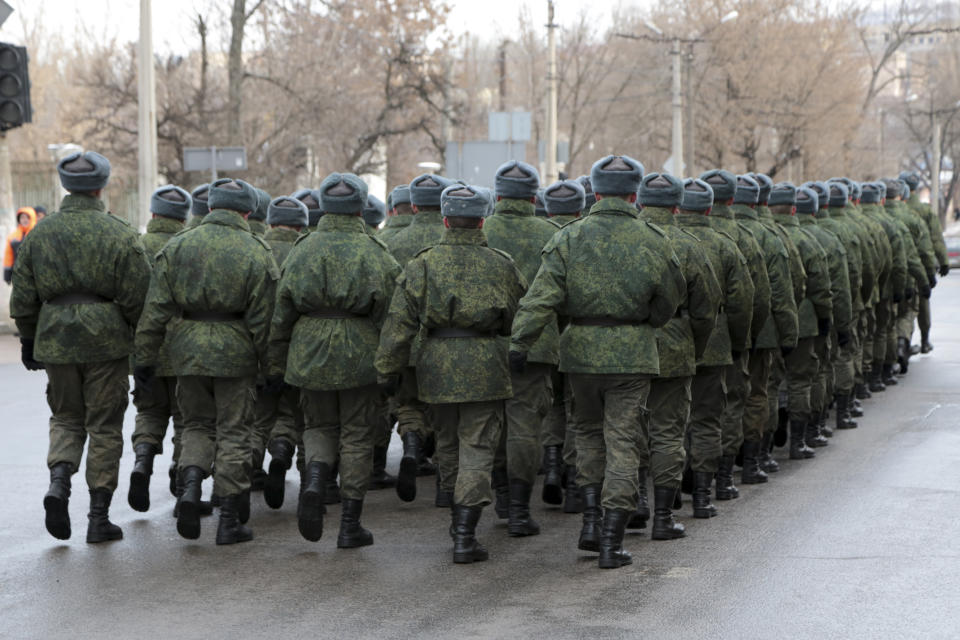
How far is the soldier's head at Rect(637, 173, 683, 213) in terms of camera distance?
8.37m

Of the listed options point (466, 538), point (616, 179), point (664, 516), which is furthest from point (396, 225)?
point (466, 538)

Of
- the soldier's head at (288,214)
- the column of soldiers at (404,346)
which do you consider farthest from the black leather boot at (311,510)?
the soldier's head at (288,214)

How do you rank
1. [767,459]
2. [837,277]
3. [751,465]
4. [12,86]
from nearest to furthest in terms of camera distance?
1. [751,465]
2. [767,459]
3. [837,277]
4. [12,86]

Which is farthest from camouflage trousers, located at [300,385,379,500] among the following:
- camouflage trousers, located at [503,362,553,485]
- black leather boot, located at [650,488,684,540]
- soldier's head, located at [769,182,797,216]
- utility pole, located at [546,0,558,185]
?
utility pole, located at [546,0,558,185]

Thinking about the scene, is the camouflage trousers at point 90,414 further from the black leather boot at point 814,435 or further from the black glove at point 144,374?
the black leather boot at point 814,435

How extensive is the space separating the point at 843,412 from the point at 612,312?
5874mm

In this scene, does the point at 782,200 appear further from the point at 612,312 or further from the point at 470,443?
the point at 470,443

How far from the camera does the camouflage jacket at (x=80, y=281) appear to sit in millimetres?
8047

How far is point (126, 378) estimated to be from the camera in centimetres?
841

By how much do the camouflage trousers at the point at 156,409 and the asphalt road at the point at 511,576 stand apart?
0.49 metres

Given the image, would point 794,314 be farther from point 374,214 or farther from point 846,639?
point 846,639

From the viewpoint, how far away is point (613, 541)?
24.2ft

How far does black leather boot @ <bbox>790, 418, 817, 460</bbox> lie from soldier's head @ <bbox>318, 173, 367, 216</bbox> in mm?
4448

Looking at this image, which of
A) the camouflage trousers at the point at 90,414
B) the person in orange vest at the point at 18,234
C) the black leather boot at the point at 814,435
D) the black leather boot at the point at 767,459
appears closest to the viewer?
the camouflage trousers at the point at 90,414
